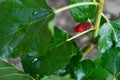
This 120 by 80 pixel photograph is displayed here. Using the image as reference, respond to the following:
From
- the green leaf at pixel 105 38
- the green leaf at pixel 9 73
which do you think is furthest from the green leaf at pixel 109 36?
the green leaf at pixel 9 73

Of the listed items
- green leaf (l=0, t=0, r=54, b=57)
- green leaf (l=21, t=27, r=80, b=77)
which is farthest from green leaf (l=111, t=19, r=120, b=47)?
green leaf (l=0, t=0, r=54, b=57)

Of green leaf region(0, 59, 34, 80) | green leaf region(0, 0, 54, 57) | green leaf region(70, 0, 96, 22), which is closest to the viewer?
green leaf region(0, 0, 54, 57)

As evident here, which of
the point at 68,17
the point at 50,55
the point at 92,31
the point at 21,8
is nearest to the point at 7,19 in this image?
the point at 21,8

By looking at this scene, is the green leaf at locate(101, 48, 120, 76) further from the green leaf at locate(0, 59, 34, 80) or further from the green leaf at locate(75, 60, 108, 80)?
the green leaf at locate(0, 59, 34, 80)

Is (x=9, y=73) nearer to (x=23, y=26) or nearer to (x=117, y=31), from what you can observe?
(x=23, y=26)

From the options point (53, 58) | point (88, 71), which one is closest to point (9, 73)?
point (53, 58)

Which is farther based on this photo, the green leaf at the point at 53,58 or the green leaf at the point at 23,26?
the green leaf at the point at 53,58

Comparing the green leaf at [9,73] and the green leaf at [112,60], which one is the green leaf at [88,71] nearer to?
the green leaf at [112,60]
